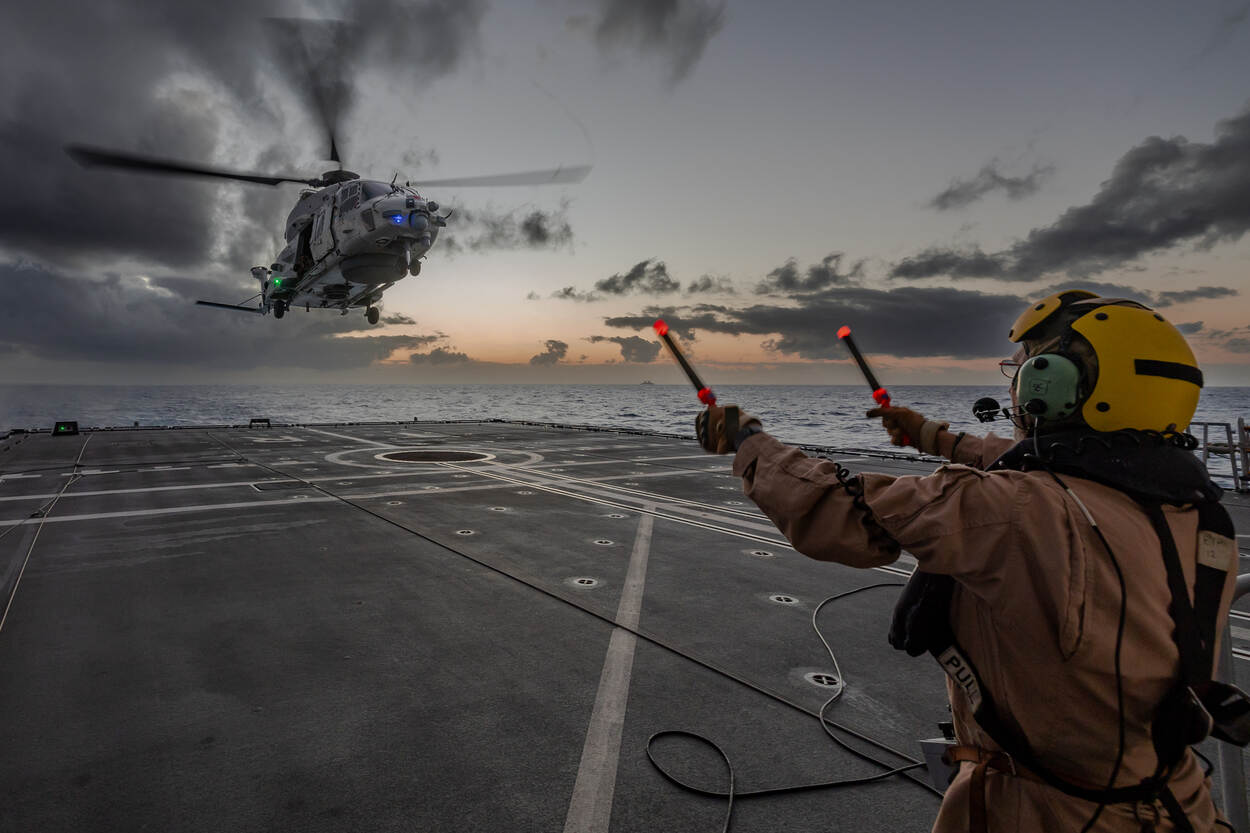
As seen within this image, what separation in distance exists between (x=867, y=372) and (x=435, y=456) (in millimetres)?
22689

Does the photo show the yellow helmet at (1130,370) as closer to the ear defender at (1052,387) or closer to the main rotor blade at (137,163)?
the ear defender at (1052,387)

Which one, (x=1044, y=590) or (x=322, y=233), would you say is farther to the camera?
(x=322, y=233)

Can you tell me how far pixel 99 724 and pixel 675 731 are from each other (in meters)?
4.74

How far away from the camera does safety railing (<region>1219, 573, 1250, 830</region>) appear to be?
268cm

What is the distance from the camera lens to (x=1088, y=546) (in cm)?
185

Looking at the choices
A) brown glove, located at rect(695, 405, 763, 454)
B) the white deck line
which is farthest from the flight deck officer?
the white deck line

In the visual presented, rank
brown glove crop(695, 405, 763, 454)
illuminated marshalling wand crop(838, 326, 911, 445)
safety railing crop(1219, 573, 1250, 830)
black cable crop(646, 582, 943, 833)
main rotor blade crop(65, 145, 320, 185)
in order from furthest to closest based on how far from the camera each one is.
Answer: main rotor blade crop(65, 145, 320, 185) < black cable crop(646, 582, 943, 833) < illuminated marshalling wand crop(838, 326, 911, 445) < safety railing crop(1219, 573, 1250, 830) < brown glove crop(695, 405, 763, 454)

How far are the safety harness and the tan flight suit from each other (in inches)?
1.3

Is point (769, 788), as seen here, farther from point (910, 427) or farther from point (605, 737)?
point (910, 427)

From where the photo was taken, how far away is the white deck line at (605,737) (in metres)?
3.95

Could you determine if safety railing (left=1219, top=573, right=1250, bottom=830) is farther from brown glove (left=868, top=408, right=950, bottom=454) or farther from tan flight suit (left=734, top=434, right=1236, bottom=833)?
brown glove (left=868, top=408, right=950, bottom=454)

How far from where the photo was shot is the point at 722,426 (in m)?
2.45

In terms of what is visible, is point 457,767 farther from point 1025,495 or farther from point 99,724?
point 1025,495

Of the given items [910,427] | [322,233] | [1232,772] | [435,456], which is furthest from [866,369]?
[322,233]
